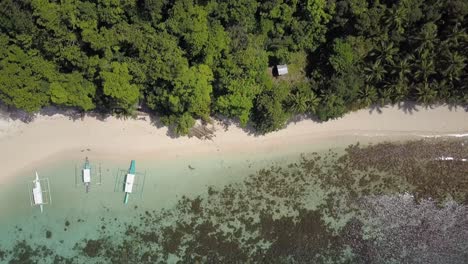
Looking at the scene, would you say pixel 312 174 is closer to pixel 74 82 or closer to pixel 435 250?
pixel 435 250

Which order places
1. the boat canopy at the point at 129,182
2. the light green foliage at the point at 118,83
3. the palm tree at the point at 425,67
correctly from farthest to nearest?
the boat canopy at the point at 129,182 < the light green foliage at the point at 118,83 < the palm tree at the point at 425,67

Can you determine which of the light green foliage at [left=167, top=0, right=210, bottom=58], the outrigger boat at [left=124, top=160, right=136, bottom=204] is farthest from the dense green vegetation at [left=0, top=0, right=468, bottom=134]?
the outrigger boat at [left=124, top=160, right=136, bottom=204]

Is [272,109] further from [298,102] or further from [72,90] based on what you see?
[72,90]

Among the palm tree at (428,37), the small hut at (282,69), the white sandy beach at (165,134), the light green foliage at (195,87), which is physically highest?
the palm tree at (428,37)

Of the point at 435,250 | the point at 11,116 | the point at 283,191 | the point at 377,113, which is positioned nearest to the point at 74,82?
the point at 11,116

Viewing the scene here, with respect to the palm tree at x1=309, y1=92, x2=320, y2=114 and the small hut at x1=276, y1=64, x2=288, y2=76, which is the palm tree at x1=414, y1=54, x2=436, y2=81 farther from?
the small hut at x1=276, y1=64, x2=288, y2=76

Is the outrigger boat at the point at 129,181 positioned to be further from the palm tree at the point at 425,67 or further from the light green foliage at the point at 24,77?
the palm tree at the point at 425,67

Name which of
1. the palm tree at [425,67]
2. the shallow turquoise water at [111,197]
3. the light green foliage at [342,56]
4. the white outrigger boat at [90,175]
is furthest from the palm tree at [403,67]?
the white outrigger boat at [90,175]
